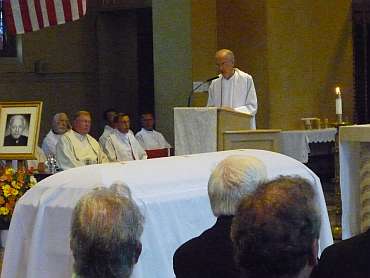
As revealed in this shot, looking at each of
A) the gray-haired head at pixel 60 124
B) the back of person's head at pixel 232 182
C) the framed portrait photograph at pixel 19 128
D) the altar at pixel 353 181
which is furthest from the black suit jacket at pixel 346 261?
the gray-haired head at pixel 60 124

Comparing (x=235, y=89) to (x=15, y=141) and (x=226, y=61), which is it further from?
(x=15, y=141)

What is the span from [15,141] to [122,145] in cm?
533

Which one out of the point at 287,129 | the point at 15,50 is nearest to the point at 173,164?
the point at 287,129

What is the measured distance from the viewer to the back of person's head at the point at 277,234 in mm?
2342

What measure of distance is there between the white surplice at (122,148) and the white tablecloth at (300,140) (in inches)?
83.1

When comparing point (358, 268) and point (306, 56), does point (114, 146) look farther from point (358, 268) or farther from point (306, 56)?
point (358, 268)

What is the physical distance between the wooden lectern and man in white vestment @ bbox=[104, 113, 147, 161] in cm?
345

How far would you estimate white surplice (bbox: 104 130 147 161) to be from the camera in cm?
1203

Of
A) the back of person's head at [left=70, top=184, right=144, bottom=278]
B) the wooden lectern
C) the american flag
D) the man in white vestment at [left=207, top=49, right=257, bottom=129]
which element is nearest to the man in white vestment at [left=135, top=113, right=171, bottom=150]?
the man in white vestment at [left=207, top=49, right=257, bottom=129]

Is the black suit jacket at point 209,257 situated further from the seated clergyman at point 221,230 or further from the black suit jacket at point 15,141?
the black suit jacket at point 15,141

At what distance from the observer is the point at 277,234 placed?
2.34 metres

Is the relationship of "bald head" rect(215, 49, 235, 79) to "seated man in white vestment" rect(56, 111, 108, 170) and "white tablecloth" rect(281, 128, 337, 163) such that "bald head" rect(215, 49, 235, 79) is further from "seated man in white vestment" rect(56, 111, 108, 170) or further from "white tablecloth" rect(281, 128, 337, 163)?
"white tablecloth" rect(281, 128, 337, 163)

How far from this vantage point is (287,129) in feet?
44.5

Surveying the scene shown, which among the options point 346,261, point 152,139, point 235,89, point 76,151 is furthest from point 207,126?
point 346,261
